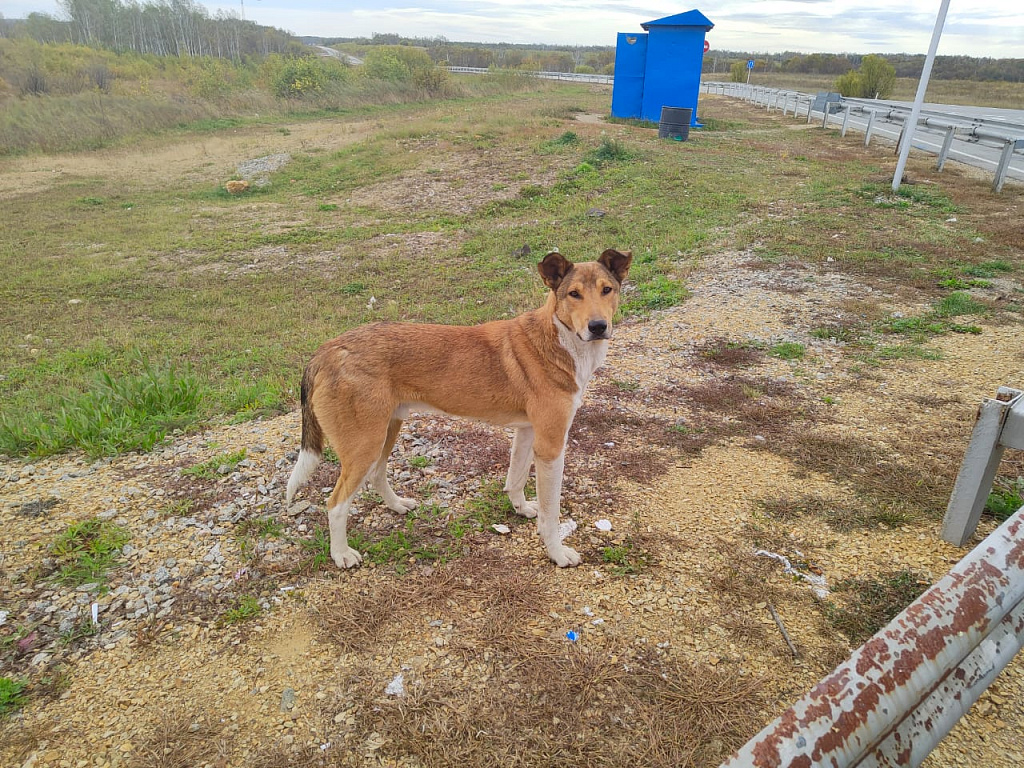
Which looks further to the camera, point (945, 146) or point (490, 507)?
point (945, 146)

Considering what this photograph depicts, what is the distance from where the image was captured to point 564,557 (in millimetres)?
3701

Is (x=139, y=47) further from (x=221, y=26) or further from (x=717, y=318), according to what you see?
(x=717, y=318)

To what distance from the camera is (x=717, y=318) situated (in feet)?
25.1

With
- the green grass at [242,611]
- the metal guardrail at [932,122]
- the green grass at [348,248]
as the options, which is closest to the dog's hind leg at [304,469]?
the green grass at [242,611]

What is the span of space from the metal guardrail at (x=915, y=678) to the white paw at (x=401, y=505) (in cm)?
345

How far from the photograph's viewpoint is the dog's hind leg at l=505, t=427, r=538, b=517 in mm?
4078

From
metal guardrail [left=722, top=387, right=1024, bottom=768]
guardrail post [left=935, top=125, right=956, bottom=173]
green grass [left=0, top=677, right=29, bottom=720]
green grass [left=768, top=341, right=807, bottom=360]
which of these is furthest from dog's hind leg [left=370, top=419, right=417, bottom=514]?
guardrail post [left=935, top=125, right=956, bottom=173]

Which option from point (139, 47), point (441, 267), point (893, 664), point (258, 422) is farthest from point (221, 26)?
point (893, 664)

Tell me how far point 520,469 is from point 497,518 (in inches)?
15.7

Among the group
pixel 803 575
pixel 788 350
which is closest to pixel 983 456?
pixel 803 575

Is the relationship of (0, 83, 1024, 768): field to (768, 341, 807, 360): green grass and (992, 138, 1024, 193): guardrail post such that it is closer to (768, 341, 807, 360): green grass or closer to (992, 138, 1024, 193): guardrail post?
(768, 341, 807, 360): green grass

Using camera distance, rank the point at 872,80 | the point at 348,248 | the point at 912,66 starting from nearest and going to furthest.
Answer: the point at 348,248 → the point at 872,80 → the point at 912,66

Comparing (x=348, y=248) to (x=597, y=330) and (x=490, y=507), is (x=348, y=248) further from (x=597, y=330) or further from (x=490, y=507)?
(x=597, y=330)

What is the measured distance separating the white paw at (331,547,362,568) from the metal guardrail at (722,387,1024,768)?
10.2 ft
